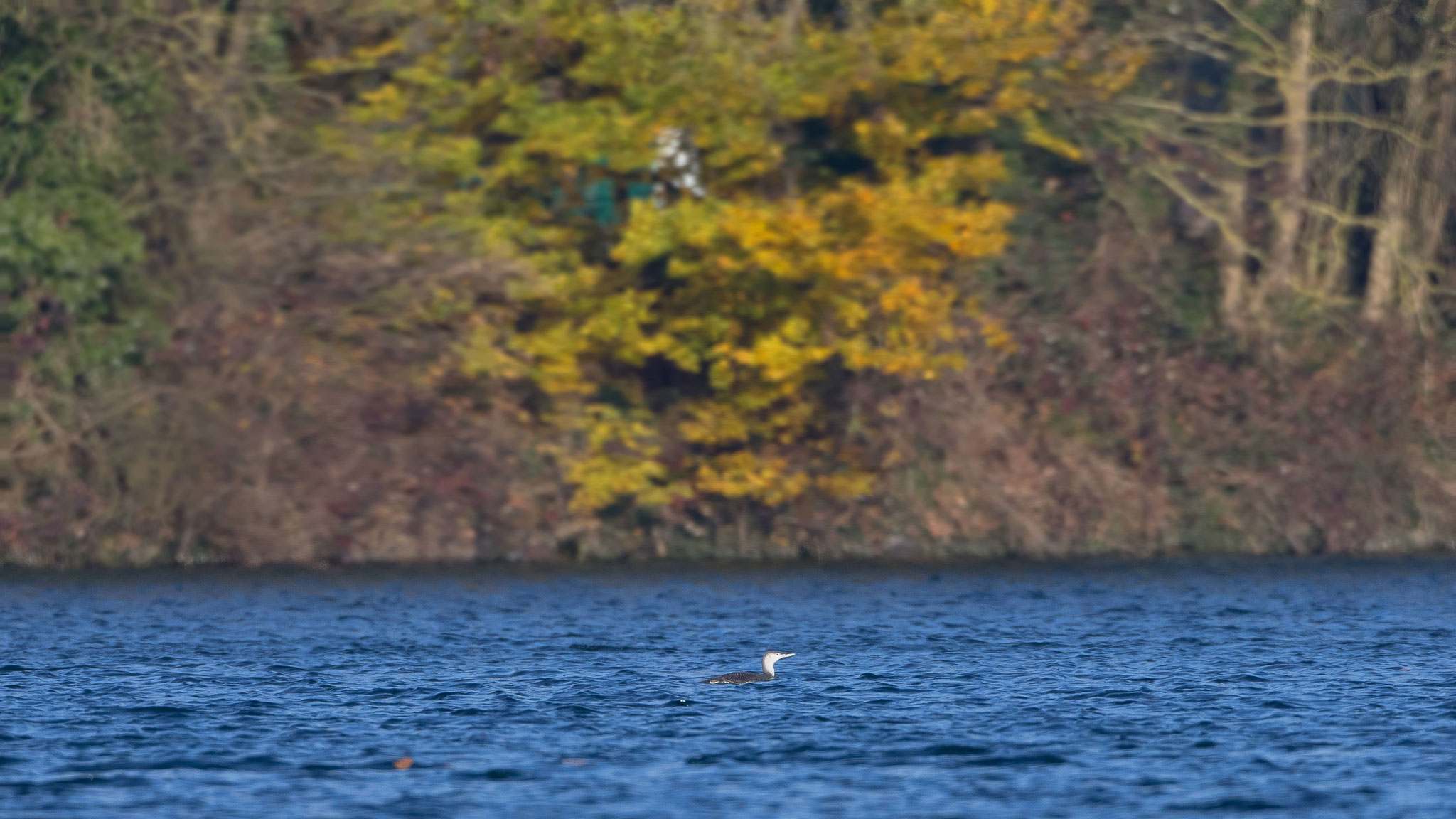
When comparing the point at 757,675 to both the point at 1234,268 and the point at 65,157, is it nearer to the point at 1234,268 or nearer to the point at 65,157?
the point at 65,157

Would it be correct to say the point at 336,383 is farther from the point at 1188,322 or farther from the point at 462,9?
the point at 1188,322

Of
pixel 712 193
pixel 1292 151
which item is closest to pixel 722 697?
pixel 712 193

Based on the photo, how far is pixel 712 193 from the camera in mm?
34469

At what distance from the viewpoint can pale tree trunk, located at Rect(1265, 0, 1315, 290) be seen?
35.8 meters

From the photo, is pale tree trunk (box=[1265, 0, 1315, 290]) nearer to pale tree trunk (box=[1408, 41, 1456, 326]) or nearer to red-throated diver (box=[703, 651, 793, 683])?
pale tree trunk (box=[1408, 41, 1456, 326])

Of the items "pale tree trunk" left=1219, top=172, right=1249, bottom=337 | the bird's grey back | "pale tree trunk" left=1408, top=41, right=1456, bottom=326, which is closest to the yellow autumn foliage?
"pale tree trunk" left=1219, top=172, right=1249, bottom=337

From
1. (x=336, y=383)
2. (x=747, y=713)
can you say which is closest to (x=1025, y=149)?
(x=336, y=383)

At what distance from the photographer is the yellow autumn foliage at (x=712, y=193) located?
33.2 meters

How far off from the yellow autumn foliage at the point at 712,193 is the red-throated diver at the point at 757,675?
1294cm

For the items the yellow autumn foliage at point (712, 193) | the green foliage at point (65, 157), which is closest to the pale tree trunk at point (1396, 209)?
the yellow autumn foliage at point (712, 193)

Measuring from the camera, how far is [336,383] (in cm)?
3269

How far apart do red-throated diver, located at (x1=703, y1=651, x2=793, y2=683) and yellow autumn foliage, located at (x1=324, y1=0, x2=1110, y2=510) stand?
510 inches

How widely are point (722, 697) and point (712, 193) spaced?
1581 cm

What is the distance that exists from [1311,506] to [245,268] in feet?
55.0
